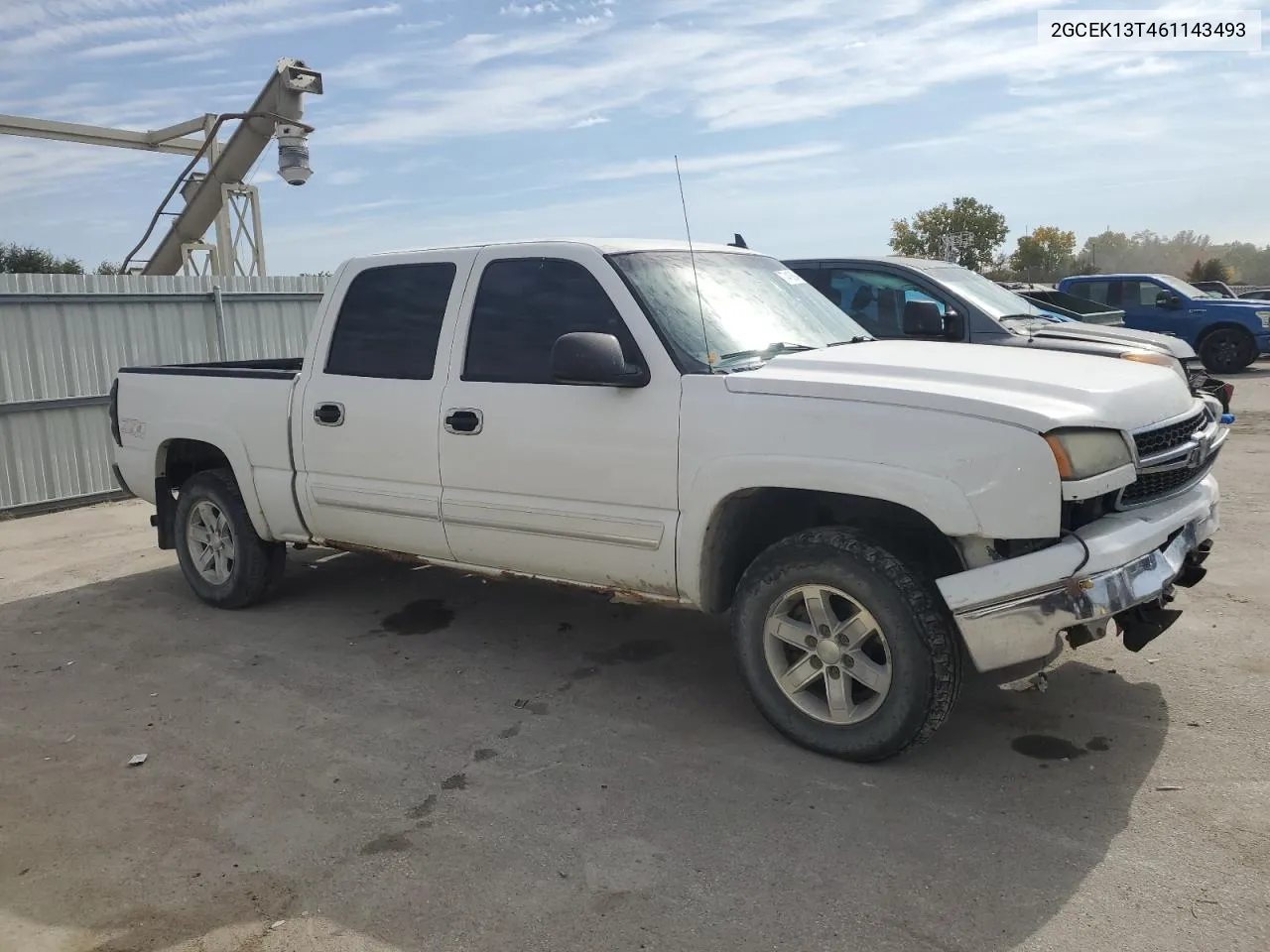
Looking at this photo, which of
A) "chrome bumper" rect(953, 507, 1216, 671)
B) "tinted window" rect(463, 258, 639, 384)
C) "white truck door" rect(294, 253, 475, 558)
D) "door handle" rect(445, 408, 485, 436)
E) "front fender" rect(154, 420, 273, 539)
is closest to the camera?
"chrome bumper" rect(953, 507, 1216, 671)

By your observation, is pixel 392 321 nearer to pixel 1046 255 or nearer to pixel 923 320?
pixel 923 320

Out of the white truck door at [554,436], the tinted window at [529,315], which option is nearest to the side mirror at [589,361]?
the white truck door at [554,436]

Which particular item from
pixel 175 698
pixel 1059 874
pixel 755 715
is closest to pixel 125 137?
pixel 175 698

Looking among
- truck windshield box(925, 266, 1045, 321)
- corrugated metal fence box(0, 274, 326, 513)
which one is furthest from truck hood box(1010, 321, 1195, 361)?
corrugated metal fence box(0, 274, 326, 513)

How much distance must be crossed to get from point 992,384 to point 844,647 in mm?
1085

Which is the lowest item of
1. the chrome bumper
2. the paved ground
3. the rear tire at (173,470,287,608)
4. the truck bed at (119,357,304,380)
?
the paved ground

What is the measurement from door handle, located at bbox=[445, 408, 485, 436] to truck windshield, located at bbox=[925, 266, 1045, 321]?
5121 millimetres

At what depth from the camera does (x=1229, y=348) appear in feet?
59.5

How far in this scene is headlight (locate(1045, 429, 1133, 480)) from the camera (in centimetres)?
330

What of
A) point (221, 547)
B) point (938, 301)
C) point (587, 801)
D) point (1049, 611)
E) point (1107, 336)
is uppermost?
point (938, 301)

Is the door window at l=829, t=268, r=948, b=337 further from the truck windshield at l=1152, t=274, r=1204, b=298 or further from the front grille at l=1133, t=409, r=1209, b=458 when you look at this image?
the truck windshield at l=1152, t=274, r=1204, b=298

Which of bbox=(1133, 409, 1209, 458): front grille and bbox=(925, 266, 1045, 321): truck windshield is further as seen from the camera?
bbox=(925, 266, 1045, 321): truck windshield

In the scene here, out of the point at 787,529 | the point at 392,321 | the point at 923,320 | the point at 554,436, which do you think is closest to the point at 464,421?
the point at 554,436

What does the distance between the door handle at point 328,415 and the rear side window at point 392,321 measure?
0.18 metres
